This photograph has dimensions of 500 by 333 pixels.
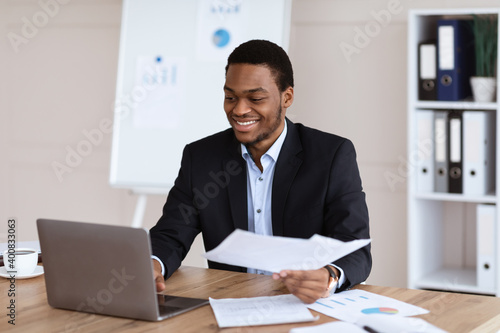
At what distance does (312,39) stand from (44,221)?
7.85 feet

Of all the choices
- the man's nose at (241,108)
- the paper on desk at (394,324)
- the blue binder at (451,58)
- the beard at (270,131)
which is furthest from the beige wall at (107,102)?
the paper on desk at (394,324)

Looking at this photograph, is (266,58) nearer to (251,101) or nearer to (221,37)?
(251,101)

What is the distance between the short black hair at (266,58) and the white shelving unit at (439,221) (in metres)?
1.17

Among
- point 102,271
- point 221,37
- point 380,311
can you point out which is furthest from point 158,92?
point 380,311

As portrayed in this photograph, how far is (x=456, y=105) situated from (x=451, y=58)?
8.1 inches

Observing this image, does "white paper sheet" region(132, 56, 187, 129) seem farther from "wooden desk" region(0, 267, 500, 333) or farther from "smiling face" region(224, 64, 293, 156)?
"wooden desk" region(0, 267, 500, 333)

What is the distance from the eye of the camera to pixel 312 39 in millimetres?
3570

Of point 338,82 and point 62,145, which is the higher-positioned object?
point 338,82

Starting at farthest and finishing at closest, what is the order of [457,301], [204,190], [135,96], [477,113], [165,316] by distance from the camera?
[135,96] < [477,113] < [204,190] < [457,301] < [165,316]

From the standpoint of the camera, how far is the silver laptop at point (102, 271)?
4.44ft

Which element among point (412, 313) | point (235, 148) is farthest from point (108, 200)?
point (412, 313)

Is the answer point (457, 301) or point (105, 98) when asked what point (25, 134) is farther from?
point (457, 301)

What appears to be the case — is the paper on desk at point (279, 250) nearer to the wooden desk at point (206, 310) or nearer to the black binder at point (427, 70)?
the wooden desk at point (206, 310)

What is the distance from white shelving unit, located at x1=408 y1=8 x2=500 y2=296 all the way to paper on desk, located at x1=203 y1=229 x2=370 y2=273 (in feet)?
5.51
